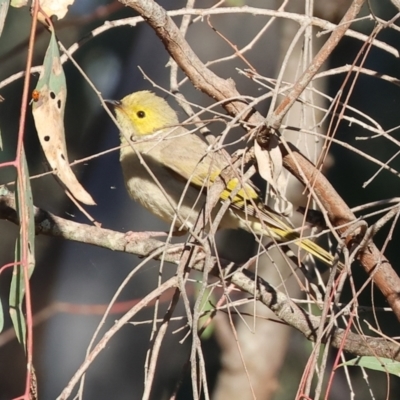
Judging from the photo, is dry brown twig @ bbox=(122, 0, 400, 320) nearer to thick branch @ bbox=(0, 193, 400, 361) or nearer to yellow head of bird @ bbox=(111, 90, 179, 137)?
thick branch @ bbox=(0, 193, 400, 361)

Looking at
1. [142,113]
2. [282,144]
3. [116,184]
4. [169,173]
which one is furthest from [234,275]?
[116,184]

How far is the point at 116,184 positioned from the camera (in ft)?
16.6

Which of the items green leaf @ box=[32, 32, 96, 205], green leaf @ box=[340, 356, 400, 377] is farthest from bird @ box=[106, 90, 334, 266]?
green leaf @ box=[32, 32, 96, 205]

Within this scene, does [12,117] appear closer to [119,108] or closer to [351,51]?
[119,108]

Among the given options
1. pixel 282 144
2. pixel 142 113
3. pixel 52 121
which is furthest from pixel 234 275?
pixel 142 113

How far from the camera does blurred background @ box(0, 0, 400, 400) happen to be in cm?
491

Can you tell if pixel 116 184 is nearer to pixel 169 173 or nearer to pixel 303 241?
pixel 169 173

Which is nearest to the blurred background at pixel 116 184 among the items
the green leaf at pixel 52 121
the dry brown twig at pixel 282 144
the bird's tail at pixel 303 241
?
the bird's tail at pixel 303 241

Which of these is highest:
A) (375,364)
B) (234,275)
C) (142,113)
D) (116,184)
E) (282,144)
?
(142,113)

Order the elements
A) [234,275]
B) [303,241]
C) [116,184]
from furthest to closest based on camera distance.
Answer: [116,184] < [303,241] < [234,275]

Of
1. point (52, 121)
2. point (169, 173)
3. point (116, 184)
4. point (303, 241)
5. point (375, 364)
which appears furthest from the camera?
point (116, 184)

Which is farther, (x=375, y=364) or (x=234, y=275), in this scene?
(x=234, y=275)

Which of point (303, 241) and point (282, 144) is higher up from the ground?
point (282, 144)

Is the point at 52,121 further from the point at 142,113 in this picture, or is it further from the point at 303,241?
the point at 142,113
